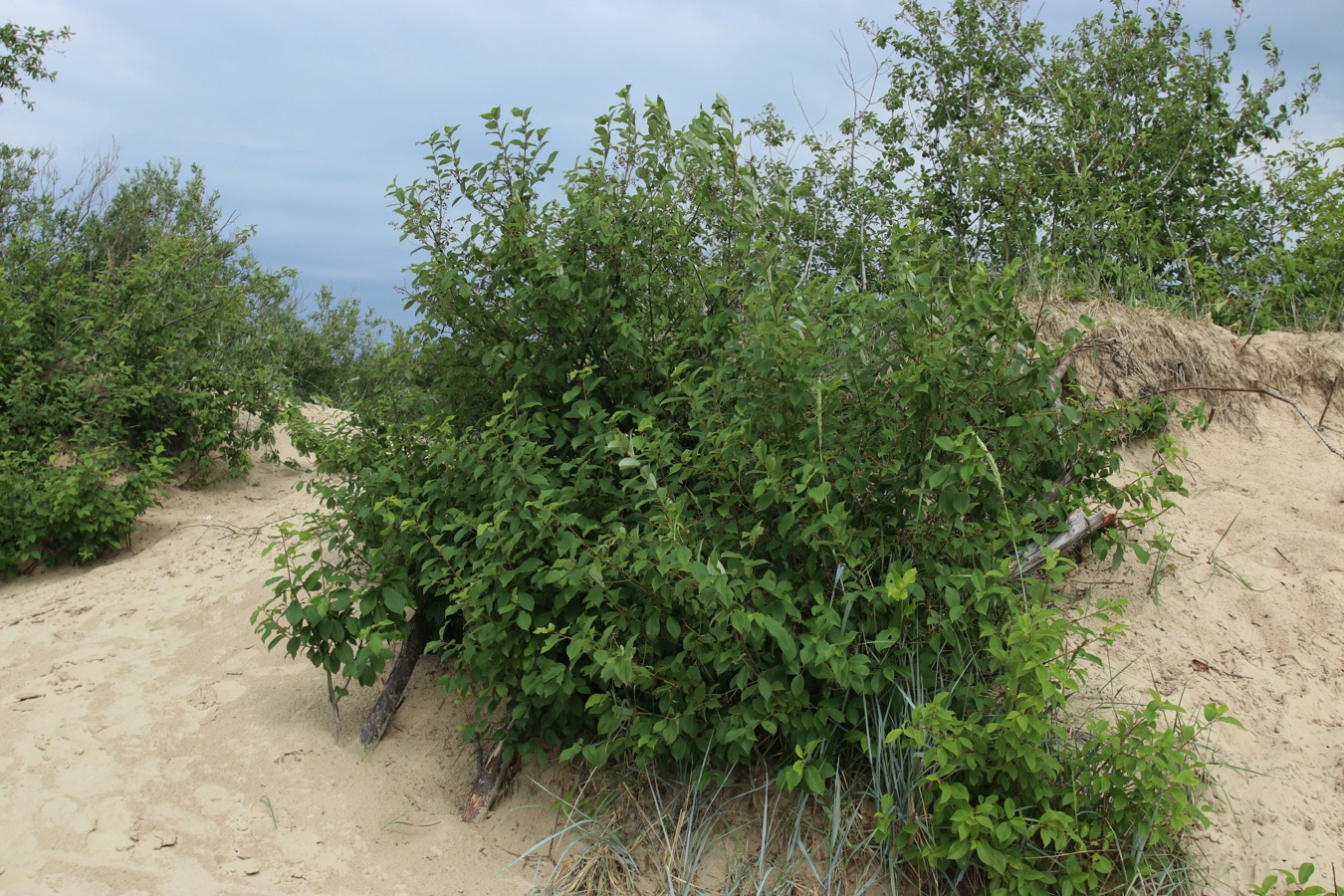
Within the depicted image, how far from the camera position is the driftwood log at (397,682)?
5023mm

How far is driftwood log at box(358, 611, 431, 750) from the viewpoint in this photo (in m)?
5.02

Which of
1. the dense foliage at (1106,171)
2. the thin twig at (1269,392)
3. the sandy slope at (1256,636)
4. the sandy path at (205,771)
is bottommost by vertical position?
the sandy path at (205,771)

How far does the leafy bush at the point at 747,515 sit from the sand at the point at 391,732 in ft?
1.32

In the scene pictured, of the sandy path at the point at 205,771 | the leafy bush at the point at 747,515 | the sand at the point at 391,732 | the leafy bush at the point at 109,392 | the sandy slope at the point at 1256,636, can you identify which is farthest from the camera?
the leafy bush at the point at 109,392

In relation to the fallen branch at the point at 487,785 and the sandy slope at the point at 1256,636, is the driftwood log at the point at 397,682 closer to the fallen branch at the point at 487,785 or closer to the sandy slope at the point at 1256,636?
the fallen branch at the point at 487,785

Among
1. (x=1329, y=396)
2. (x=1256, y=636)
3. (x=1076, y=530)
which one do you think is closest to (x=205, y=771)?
(x=1076, y=530)

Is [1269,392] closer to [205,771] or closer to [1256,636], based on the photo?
[1256,636]

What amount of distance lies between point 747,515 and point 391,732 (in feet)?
7.62

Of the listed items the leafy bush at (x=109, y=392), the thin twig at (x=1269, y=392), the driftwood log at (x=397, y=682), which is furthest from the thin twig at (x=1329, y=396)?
the leafy bush at (x=109, y=392)

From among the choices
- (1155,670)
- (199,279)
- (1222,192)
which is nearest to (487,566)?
(1155,670)

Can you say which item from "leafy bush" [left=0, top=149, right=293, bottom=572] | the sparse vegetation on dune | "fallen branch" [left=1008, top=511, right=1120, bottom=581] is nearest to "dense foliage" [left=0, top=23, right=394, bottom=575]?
"leafy bush" [left=0, top=149, right=293, bottom=572]

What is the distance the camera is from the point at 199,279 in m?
9.66

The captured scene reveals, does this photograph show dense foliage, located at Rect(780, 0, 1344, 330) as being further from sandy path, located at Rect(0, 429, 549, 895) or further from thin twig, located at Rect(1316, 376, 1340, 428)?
sandy path, located at Rect(0, 429, 549, 895)

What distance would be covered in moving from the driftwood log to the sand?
80 mm
